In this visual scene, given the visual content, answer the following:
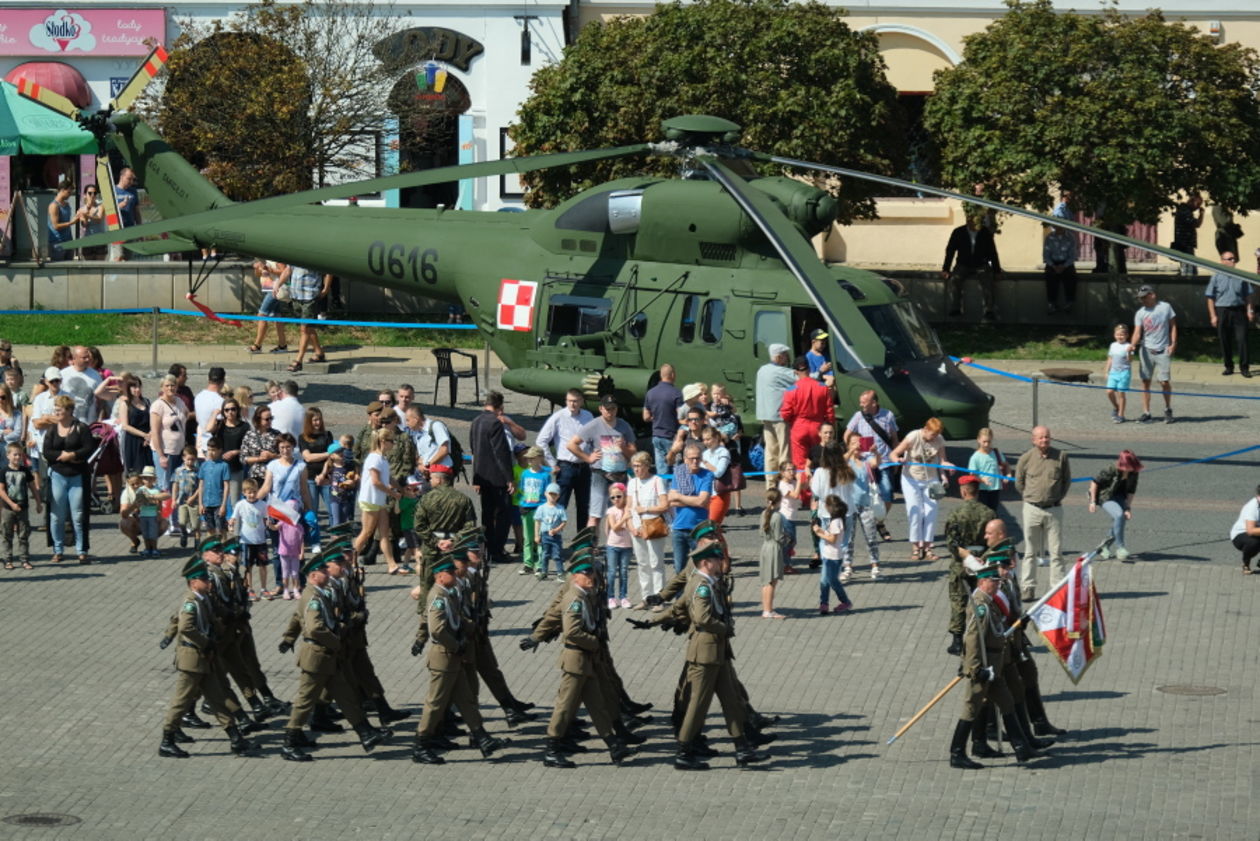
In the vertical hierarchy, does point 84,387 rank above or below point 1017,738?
above

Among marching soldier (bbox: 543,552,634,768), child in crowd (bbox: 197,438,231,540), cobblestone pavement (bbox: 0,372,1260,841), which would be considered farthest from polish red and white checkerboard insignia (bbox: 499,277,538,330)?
marching soldier (bbox: 543,552,634,768)

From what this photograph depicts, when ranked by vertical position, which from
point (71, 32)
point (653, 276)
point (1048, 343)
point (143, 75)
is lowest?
point (1048, 343)

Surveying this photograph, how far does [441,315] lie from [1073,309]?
1028 cm

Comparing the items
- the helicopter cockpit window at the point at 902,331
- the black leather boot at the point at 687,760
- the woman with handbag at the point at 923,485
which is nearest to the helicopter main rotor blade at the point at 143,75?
the helicopter cockpit window at the point at 902,331

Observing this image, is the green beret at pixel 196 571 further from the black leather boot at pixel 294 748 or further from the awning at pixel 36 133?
the awning at pixel 36 133

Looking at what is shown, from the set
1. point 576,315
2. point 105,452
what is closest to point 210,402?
point 105,452

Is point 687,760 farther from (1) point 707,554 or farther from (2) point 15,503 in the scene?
(2) point 15,503

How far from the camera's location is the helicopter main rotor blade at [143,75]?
2719cm

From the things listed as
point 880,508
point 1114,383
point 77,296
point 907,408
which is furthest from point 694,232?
point 77,296

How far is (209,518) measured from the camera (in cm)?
1972

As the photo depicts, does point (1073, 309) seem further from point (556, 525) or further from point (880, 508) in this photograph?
point (556, 525)

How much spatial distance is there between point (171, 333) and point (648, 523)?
1600 cm

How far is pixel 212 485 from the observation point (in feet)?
64.0

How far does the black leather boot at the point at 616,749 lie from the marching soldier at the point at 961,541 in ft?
10.1
